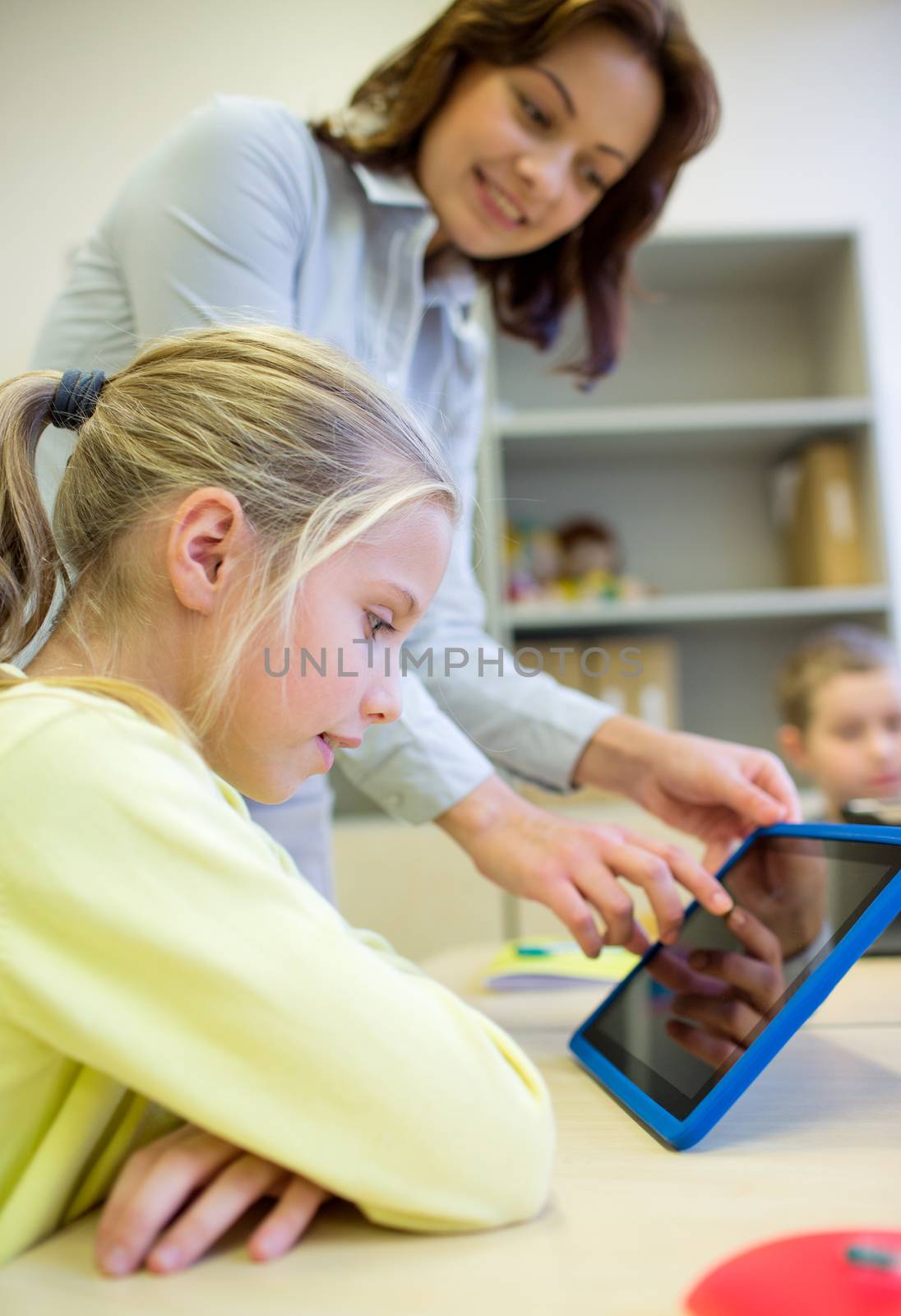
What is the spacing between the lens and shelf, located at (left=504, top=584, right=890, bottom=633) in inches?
88.3

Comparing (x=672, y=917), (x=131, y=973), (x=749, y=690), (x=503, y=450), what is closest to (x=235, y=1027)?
(x=131, y=973)

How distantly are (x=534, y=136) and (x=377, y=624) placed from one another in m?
0.62

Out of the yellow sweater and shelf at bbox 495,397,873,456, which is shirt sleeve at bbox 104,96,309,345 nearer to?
the yellow sweater

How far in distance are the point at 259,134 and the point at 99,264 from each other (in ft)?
0.58

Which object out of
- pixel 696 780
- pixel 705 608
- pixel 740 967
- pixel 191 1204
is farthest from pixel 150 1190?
Answer: pixel 705 608

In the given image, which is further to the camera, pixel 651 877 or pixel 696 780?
pixel 696 780

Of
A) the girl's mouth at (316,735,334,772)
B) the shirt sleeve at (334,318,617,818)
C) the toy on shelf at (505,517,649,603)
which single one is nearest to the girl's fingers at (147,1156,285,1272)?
the girl's mouth at (316,735,334,772)

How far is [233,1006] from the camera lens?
456 millimetres

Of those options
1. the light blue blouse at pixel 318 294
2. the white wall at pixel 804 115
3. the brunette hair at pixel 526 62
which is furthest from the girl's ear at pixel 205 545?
the white wall at pixel 804 115

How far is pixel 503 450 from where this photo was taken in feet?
7.95

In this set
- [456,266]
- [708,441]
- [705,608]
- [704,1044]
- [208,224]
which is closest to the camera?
[704,1044]

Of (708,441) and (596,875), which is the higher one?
(708,441)

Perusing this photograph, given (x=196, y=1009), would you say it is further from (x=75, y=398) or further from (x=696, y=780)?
(x=696, y=780)

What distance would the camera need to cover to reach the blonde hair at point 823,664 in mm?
2051
